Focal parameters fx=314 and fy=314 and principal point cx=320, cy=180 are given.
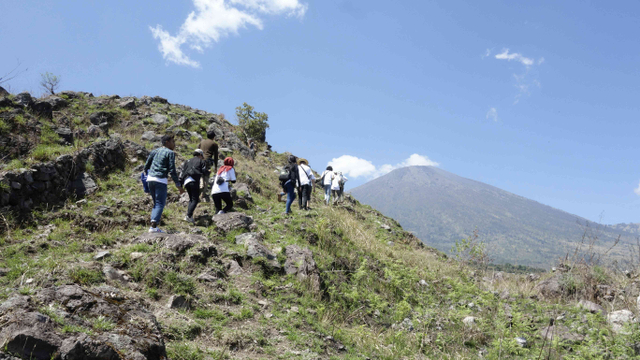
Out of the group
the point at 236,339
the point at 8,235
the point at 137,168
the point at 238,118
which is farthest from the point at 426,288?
the point at 238,118

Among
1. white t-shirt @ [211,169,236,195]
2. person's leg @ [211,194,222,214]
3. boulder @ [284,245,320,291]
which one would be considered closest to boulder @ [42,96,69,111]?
person's leg @ [211,194,222,214]

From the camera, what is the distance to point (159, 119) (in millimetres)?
19172

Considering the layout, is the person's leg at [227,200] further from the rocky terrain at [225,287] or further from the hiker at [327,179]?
the hiker at [327,179]

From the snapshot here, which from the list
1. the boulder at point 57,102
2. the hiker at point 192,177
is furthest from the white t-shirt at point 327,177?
the boulder at point 57,102

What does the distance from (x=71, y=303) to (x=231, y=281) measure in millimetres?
2746

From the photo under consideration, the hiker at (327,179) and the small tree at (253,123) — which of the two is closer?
the hiker at (327,179)

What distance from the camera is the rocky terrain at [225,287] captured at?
3594 mm

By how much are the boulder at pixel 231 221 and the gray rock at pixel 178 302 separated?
10.5 feet

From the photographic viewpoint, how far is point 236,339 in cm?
426

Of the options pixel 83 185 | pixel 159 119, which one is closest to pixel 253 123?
pixel 159 119

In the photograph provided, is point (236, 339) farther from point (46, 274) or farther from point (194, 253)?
point (46, 274)

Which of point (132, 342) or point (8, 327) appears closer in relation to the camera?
point (8, 327)

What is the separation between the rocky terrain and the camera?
3594 mm

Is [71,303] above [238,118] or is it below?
below
